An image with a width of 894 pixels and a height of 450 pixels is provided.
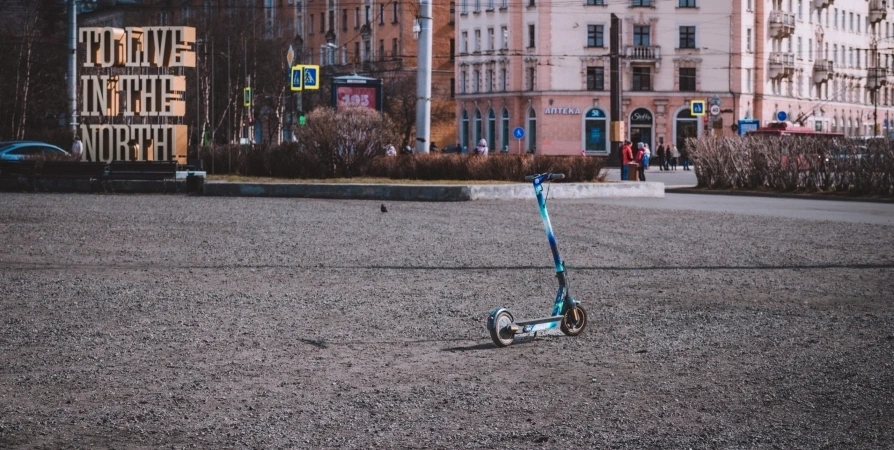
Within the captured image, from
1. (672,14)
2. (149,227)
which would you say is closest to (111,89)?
(149,227)

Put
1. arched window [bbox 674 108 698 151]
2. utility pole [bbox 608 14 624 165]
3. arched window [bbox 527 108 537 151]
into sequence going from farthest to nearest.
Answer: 1. arched window [bbox 527 108 537 151]
2. arched window [bbox 674 108 698 151]
3. utility pole [bbox 608 14 624 165]

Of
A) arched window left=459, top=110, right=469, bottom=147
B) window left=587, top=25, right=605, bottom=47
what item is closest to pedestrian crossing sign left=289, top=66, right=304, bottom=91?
window left=587, top=25, right=605, bottom=47

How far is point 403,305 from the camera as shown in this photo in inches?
450

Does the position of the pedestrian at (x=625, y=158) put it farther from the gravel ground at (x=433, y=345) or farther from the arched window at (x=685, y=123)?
the arched window at (x=685, y=123)

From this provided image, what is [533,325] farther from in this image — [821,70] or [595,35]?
[821,70]

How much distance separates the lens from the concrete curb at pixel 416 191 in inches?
1183

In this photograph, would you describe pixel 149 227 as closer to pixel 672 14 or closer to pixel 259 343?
pixel 259 343

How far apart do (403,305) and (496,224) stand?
10.8 meters

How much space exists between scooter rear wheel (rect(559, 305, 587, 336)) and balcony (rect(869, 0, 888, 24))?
102592 mm

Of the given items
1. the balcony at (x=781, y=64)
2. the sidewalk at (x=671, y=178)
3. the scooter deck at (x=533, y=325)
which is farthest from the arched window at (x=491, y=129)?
the scooter deck at (x=533, y=325)

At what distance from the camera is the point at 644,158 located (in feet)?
186

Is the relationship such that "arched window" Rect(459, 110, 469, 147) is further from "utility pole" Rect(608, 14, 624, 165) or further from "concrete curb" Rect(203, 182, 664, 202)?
"concrete curb" Rect(203, 182, 664, 202)

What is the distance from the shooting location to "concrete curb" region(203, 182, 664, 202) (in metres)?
30.0

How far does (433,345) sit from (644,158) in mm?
48264
